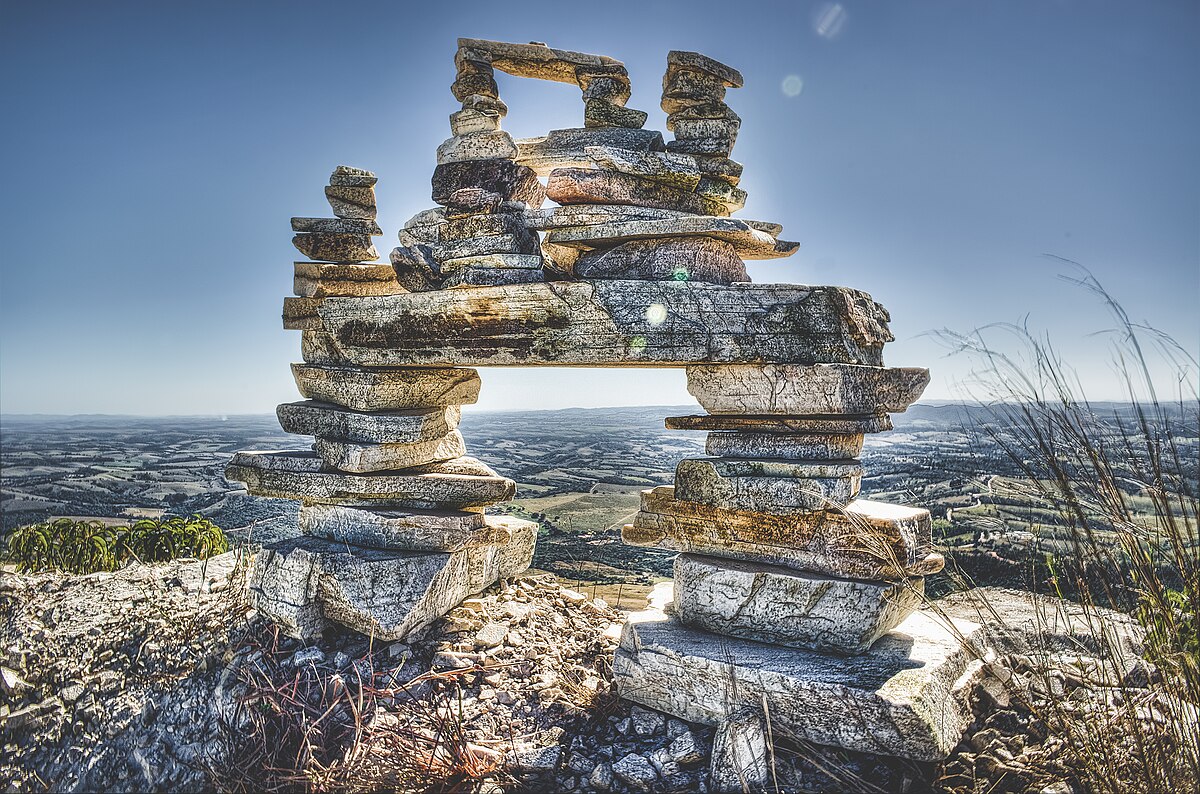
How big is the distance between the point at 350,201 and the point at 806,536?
4.89 m

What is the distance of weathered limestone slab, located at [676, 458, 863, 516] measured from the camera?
4.92 metres

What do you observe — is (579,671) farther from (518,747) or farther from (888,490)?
(888,490)

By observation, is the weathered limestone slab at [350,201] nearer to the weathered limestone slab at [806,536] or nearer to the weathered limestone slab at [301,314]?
the weathered limestone slab at [301,314]

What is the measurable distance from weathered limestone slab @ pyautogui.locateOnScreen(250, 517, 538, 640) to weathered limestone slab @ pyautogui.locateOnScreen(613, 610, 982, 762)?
5.25 ft

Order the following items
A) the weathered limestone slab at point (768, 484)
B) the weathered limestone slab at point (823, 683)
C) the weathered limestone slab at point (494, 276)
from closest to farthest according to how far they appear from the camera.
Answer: the weathered limestone slab at point (823, 683) < the weathered limestone slab at point (768, 484) < the weathered limestone slab at point (494, 276)

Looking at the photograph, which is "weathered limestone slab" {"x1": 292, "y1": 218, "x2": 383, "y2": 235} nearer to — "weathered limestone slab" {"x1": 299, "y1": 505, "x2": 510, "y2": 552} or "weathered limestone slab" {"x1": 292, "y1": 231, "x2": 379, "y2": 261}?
"weathered limestone slab" {"x1": 292, "y1": 231, "x2": 379, "y2": 261}

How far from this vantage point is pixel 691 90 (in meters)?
5.86

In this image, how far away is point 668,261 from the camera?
5.44 meters

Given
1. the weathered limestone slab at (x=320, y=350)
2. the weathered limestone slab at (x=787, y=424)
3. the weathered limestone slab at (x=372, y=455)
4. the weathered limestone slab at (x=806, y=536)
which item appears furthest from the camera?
the weathered limestone slab at (x=320, y=350)

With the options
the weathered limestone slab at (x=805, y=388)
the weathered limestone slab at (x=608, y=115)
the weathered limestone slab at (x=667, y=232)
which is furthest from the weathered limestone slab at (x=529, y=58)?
the weathered limestone slab at (x=805, y=388)

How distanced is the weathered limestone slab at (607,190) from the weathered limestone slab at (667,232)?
0.27 meters

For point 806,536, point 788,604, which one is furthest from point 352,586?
point 806,536

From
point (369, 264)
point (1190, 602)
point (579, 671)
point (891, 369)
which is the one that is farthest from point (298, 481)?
point (1190, 602)

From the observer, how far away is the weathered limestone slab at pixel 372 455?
19.5 feet
